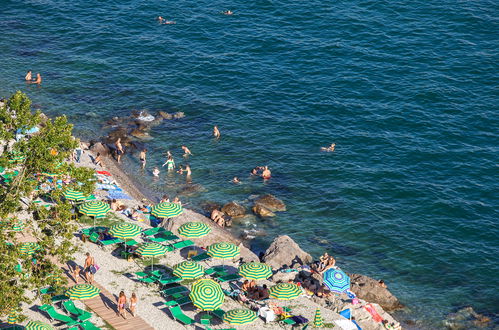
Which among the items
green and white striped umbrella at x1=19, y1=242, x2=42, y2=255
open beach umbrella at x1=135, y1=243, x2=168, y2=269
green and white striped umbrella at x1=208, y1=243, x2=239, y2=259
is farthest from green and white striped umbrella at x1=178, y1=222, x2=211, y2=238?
green and white striped umbrella at x1=19, y1=242, x2=42, y2=255

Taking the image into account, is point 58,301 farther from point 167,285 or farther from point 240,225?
point 240,225

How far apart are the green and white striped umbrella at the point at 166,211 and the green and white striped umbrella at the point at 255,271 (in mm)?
8060

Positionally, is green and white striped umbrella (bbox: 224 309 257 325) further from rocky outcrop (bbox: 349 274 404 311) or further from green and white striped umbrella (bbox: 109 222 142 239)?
rocky outcrop (bbox: 349 274 404 311)

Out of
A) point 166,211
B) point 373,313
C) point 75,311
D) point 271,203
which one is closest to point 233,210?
point 271,203

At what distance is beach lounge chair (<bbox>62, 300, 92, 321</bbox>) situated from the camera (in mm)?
36531

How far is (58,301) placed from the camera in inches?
1495

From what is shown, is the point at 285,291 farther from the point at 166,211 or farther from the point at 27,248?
the point at 27,248

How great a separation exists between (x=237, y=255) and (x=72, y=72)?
39887mm

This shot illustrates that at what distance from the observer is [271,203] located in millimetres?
54625

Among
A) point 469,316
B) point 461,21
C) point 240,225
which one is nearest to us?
point 469,316

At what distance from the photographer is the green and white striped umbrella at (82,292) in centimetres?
3694

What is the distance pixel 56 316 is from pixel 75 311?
1.02 metres

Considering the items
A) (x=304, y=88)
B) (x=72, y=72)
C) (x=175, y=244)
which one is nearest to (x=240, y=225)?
(x=175, y=244)

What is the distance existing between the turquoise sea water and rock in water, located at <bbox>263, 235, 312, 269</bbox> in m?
3.16
